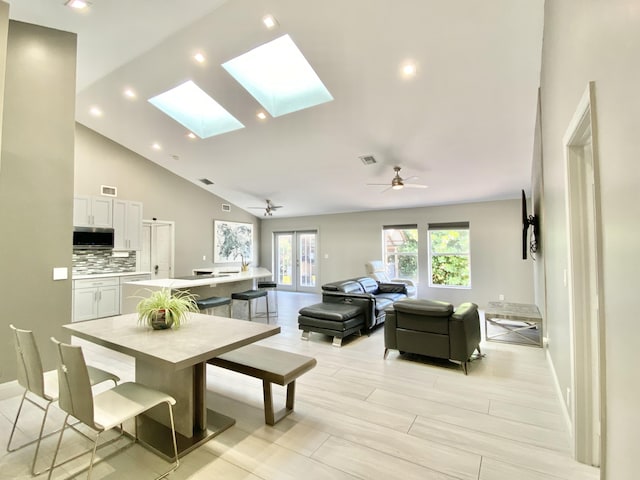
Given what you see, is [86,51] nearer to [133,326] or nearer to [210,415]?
[133,326]

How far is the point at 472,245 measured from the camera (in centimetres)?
691

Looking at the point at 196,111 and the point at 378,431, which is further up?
the point at 196,111

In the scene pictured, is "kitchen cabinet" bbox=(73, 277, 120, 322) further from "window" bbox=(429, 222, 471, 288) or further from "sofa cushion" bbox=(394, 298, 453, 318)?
"window" bbox=(429, 222, 471, 288)

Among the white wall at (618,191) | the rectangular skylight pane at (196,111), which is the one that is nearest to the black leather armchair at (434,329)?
the white wall at (618,191)

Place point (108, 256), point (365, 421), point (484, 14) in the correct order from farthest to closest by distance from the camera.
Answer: point (108, 256) → point (484, 14) → point (365, 421)

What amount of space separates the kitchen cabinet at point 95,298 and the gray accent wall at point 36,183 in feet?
9.33

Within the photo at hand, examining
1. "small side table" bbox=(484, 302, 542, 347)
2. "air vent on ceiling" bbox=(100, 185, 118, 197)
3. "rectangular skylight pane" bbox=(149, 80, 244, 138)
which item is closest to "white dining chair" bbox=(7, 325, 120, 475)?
"rectangular skylight pane" bbox=(149, 80, 244, 138)

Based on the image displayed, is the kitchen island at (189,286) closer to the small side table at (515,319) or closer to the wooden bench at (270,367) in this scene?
the wooden bench at (270,367)

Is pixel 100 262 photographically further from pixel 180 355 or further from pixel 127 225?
pixel 180 355

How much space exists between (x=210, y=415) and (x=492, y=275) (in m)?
6.35

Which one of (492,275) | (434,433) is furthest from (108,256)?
(492,275)

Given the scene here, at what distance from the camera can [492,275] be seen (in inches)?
265

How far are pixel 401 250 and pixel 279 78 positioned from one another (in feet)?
→ 16.8

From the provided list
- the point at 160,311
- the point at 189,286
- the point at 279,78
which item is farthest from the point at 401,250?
the point at 160,311
